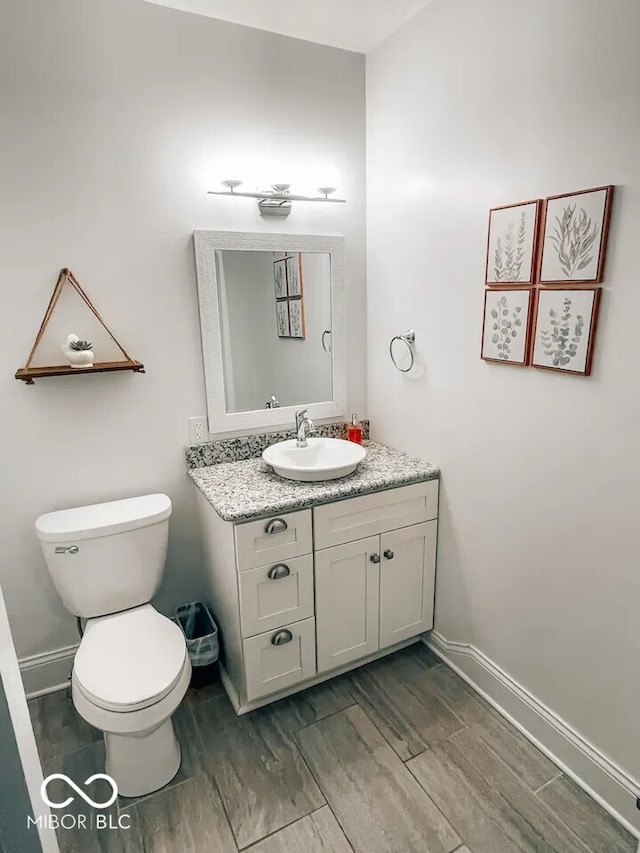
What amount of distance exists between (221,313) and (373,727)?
1.73 m

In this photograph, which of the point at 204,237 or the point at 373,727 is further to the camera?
the point at 204,237

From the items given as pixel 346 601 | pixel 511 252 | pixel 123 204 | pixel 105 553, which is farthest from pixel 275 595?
pixel 123 204

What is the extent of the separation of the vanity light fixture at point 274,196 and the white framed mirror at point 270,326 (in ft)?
0.34

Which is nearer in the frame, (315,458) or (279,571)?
(279,571)

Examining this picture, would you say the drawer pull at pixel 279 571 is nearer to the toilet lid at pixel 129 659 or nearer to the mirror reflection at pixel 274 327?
the toilet lid at pixel 129 659

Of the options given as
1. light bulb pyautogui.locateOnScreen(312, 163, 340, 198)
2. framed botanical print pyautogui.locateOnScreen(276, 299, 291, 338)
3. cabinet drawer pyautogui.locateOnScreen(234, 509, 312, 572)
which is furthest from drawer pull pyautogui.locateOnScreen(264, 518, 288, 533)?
light bulb pyautogui.locateOnScreen(312, 163, 340, 198)

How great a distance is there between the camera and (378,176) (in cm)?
226

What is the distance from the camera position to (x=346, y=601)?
202 cm

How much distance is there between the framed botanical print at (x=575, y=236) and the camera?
4.48 ft

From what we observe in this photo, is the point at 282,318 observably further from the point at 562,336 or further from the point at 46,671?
the point at 46,671

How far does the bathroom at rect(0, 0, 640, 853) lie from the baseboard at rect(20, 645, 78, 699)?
11 mm

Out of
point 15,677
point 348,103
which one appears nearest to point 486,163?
point 348,103

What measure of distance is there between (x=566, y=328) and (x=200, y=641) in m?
1.78

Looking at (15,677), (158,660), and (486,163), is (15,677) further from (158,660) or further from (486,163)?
(486,163)
